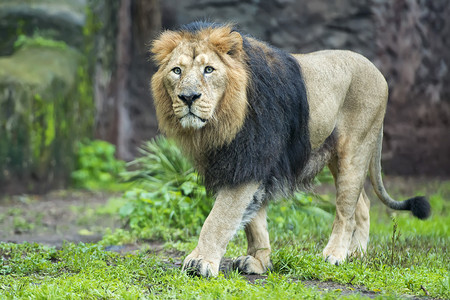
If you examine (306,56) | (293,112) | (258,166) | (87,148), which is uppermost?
(306,56)

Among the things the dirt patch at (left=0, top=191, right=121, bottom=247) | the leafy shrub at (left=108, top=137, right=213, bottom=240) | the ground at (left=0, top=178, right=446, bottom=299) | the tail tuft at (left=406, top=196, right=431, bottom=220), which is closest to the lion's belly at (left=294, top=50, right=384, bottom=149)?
the tail tuft at (left=406, top=196, right=431, bottom=220)

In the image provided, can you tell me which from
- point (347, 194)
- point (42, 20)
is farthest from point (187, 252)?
point (42, 20)

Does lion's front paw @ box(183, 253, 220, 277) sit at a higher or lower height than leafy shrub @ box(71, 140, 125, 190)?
higher

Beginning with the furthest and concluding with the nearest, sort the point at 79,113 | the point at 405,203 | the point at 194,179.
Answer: the point at 79,113 < the point at 194,179 < the point at 405,203

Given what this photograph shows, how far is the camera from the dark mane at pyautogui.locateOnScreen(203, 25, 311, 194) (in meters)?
4.43

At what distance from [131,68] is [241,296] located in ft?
29.0

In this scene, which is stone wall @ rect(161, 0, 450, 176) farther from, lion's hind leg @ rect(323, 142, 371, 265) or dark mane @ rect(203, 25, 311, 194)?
dark mane @ rect(203, 25, 311, 194)

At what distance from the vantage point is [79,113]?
10.6 metres

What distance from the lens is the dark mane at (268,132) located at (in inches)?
174

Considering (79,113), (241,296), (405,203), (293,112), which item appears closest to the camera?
(241,296)

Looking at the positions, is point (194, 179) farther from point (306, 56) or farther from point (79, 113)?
point (79, 113)

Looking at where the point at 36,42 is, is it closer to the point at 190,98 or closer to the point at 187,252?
the point at 187,252

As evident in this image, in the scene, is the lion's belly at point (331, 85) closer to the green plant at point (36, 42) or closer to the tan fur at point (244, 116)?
the tan fur at point (244, 116)

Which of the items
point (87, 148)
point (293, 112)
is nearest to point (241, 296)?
point (293, 112)
